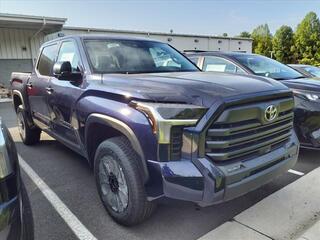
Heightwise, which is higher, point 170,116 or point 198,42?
point 198,42

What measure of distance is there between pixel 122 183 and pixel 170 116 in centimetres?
85

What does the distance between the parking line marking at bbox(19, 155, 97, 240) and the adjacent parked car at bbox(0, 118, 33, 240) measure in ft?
2.87

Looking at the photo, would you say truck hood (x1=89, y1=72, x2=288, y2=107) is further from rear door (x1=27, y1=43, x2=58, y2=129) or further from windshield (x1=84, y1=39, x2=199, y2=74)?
rear door (x1=27, y1=43, x2=58, y2=129)

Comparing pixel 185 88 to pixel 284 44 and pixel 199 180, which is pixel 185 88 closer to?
pixel 199 180

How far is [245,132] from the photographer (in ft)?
7.96

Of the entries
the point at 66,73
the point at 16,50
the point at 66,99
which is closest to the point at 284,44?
the point at 16,50

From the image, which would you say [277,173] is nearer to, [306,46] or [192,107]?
[192,107]

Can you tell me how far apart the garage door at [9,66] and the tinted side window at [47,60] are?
12.4m

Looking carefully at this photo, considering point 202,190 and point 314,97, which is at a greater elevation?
point 314,97

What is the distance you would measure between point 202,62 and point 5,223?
5104 millimetres

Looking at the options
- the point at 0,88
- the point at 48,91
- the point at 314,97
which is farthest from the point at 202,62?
the point at 0,88

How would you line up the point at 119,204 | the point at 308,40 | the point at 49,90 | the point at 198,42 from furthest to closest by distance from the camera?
the point at 308,40 → the point at 198,42 → the point at 49,90 → the point at 119,204

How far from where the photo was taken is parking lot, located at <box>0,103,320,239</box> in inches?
107

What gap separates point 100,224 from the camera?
2883mm
